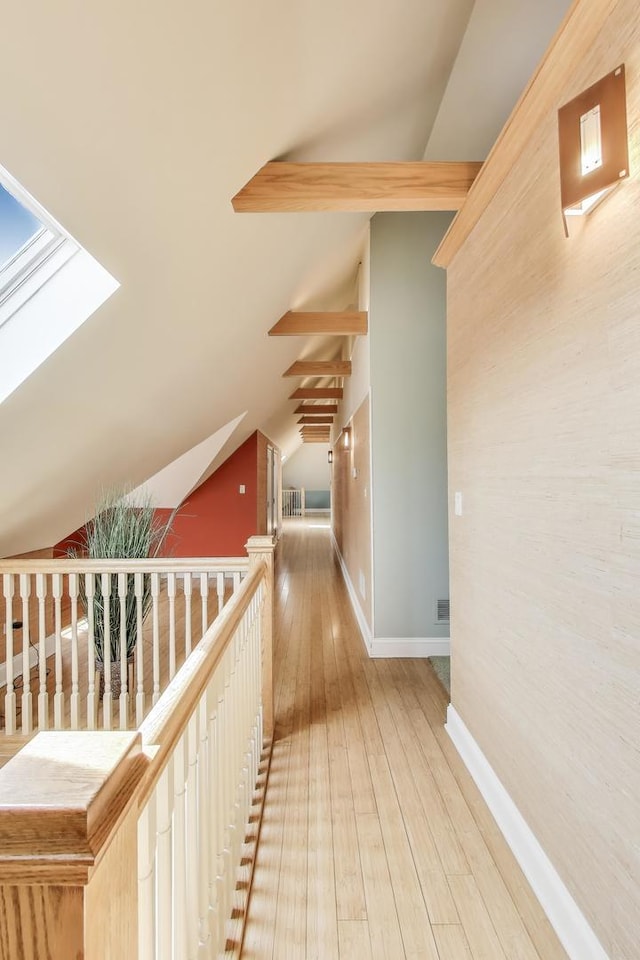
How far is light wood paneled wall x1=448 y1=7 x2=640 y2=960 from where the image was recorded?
1092 millimetres

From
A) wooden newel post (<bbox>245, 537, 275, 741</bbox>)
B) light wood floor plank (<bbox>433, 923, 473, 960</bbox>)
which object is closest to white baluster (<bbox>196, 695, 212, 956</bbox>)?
light wood floor plank (<bbox>433, 923, 473, 960</bbox>)

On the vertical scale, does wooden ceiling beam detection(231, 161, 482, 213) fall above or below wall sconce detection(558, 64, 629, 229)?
above

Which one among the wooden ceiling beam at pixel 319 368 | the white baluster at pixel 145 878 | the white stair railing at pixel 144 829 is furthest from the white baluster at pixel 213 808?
the wooden ceiling beam at pixel 319 368

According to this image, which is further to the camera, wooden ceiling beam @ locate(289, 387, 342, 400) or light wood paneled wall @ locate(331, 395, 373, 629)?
wooden ceiling beam @ locate(289, 387, 342, 400)

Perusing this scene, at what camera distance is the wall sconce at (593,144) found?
3.52 ft

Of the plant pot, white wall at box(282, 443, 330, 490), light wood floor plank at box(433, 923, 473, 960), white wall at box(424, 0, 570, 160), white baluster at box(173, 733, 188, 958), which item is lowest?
light wood floor plank at box(433, 923, 473, 960)

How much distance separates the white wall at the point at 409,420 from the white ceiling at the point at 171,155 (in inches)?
17.3

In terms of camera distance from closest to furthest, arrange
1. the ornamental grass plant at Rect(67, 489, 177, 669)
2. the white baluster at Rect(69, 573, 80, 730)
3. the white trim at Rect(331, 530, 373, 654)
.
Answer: the white baluster at Rect(69, 573, 80, 730), the ornamental grass plant at Rect(67, 489, 177, 669), the white trim at Rect(331, 530, 373, 654)

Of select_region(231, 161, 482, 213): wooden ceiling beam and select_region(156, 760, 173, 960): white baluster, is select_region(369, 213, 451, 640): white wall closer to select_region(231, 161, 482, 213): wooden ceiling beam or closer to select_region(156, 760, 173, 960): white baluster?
select_region(231, 161, 482, 213): wooden ceiling beam

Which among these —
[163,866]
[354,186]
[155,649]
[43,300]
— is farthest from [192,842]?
[354,186]

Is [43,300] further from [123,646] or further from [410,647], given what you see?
[410,647]

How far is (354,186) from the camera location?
2211 millimetres

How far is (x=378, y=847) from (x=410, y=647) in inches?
72.9

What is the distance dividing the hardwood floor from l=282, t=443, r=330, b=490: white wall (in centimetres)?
1200
